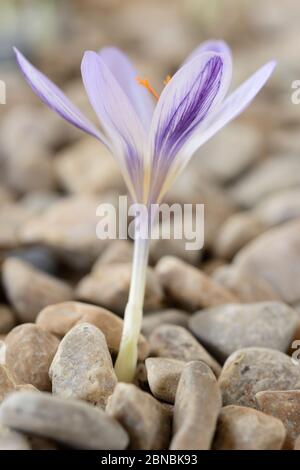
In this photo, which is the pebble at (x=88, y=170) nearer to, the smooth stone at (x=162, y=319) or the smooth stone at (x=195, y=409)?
the smooth stone at (x=162, y=319)

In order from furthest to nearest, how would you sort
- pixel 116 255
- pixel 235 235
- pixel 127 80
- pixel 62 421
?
pixel 235 235 → pixel 116 255 → pixel 127 80 → pixel 62 421

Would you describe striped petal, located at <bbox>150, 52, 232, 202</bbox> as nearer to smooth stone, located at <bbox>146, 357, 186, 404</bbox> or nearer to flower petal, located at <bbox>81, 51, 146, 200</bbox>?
flower petal, located at <bbox>81, 51, 146, 200</bbox>

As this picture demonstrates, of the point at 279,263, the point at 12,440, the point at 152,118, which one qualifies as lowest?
the point at 12,440

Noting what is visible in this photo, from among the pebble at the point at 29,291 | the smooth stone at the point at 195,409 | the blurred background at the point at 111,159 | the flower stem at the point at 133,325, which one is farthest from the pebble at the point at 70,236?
the smooth stone at the point at 195,409

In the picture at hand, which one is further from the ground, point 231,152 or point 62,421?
point 231,152

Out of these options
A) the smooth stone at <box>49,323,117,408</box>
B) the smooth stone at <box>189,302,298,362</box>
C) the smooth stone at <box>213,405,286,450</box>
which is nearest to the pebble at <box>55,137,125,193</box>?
the smooth stone at <box>189,302,298,362</box>

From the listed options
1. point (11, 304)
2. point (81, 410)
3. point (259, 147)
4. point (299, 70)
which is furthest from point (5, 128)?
point (81, 410)

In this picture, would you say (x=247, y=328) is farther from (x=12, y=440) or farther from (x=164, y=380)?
(x=12, y=440)

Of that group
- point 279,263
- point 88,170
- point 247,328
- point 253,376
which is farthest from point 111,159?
point 253,376

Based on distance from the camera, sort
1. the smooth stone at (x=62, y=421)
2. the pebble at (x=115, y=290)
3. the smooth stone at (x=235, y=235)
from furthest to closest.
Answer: the smooth stone at (x=235, y=235) < the pebble at (x=115, y=290) < the smooth stone at (x=62, y=421)
